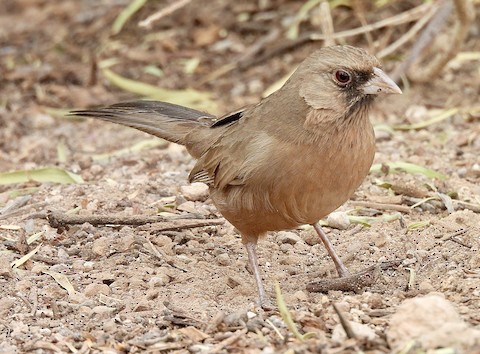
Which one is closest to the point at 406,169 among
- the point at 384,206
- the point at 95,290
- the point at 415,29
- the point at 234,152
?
the point at 384,206

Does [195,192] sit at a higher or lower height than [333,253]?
lower

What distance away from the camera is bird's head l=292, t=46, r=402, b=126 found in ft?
14.9

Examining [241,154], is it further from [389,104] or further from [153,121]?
[389,104]

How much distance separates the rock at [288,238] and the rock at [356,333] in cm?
154

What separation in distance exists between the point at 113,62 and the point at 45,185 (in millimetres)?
3189

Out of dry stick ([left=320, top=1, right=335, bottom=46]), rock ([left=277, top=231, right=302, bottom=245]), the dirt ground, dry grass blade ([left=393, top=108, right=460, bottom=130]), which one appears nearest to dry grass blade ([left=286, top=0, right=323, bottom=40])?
the dirt ground

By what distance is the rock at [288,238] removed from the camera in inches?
216

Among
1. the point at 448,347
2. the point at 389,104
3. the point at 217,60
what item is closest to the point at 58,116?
the point at 217,60

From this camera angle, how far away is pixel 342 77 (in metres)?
4.59

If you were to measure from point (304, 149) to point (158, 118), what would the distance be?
1.53m

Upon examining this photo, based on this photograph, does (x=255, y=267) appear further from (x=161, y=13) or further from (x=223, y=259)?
(x=161, y=13)

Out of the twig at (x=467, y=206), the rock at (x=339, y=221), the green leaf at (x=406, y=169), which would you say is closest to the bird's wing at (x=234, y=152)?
the rock at (x=339, y=221)

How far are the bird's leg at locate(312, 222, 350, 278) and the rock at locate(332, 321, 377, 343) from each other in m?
1.00

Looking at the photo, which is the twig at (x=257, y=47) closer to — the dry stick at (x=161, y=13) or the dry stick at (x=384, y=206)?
the dry stick at (x=161, y=13)
